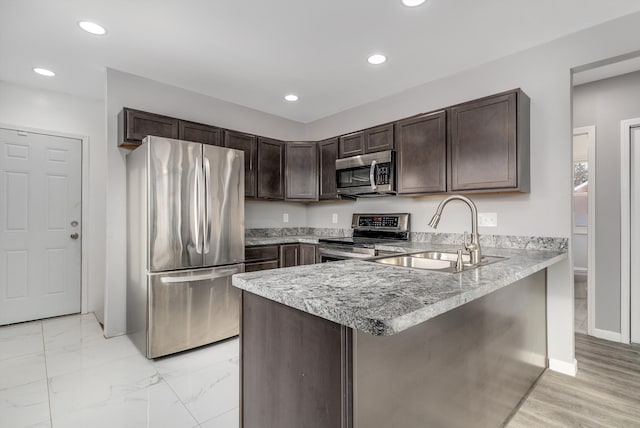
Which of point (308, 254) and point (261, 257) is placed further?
point (308, 254)

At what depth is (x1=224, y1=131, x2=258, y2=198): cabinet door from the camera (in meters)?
3.57

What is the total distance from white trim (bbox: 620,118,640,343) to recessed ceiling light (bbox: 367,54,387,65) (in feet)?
7.57

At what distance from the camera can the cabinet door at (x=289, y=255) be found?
11.7ft

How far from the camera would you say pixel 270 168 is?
12.8 ft

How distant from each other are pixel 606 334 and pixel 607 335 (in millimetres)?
11

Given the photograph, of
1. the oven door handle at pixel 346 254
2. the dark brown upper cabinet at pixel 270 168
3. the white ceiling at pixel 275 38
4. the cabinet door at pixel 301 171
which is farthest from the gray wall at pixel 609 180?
the dark brown upper cabinet at pixel 270 168

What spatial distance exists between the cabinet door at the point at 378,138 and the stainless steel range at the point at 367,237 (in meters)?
0.75

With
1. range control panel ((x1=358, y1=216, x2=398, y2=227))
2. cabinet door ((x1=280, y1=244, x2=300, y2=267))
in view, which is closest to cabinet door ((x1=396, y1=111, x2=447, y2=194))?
range control panel ((x1=358, y1=216, x2=398, y2=227))

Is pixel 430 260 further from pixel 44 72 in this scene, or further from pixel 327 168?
pixel 44 72

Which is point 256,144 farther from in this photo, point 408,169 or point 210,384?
point 210,384

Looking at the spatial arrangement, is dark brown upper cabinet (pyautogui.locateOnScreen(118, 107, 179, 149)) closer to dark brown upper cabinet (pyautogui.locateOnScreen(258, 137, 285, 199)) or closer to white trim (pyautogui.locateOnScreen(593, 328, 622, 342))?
dark brown upper cabinet (pyautogui.locateOnScreen(258, 137, 285, 199))

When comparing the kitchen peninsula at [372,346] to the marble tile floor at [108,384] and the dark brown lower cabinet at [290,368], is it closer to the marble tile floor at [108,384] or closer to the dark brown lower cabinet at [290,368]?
the dark brown lower cabinet at [290,368]

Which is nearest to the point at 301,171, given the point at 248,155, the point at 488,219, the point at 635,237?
the point at 248,155

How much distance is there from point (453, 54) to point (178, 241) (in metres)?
2.83
